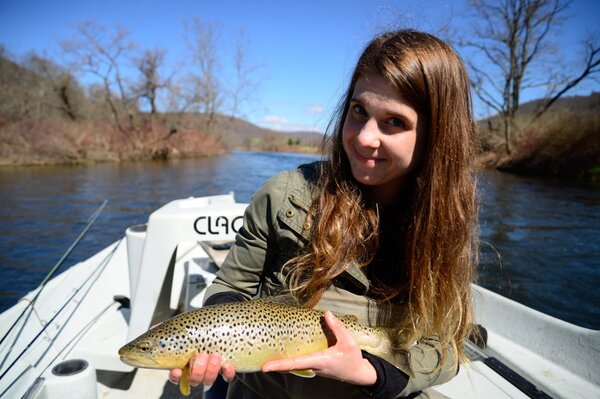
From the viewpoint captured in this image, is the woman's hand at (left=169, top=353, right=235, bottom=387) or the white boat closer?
the woman's hand at (left=169, top=353, right=235, bottom=387)

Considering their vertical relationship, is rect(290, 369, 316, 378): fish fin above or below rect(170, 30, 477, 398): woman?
below

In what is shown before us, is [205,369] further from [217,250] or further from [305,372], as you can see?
[217,250]

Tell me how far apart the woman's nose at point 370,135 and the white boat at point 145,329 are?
4.93 feet

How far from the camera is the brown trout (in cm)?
153

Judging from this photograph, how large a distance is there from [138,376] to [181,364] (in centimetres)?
202

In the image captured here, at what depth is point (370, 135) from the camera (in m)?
1.59

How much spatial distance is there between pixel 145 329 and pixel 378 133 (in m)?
2.31

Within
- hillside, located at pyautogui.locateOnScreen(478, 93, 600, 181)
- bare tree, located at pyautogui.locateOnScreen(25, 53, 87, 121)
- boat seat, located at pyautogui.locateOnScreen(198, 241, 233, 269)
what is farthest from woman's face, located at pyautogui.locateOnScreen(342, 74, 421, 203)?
bare tree, located at pyautogui.locateOnScreen(25, 53, 87, 121)

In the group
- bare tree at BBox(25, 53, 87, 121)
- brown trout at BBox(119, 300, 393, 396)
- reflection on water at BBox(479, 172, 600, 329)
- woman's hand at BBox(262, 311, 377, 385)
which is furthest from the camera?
bare tree at BBox(25, 53, 87, 121)

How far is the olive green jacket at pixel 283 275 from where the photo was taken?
168cm

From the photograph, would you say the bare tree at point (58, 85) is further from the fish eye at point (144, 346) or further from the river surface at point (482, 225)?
the fish eye at point (144, 346)

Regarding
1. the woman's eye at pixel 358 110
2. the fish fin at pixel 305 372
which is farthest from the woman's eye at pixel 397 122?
the fish fin at pixel 305 372

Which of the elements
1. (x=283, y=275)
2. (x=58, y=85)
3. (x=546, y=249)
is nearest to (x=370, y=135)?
(x=283, y=275)

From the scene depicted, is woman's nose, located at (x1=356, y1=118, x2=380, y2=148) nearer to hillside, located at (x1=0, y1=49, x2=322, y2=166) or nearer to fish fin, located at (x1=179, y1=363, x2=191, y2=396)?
fish fin, located at (x1=179, y1=363, x2=191, y2=396)
